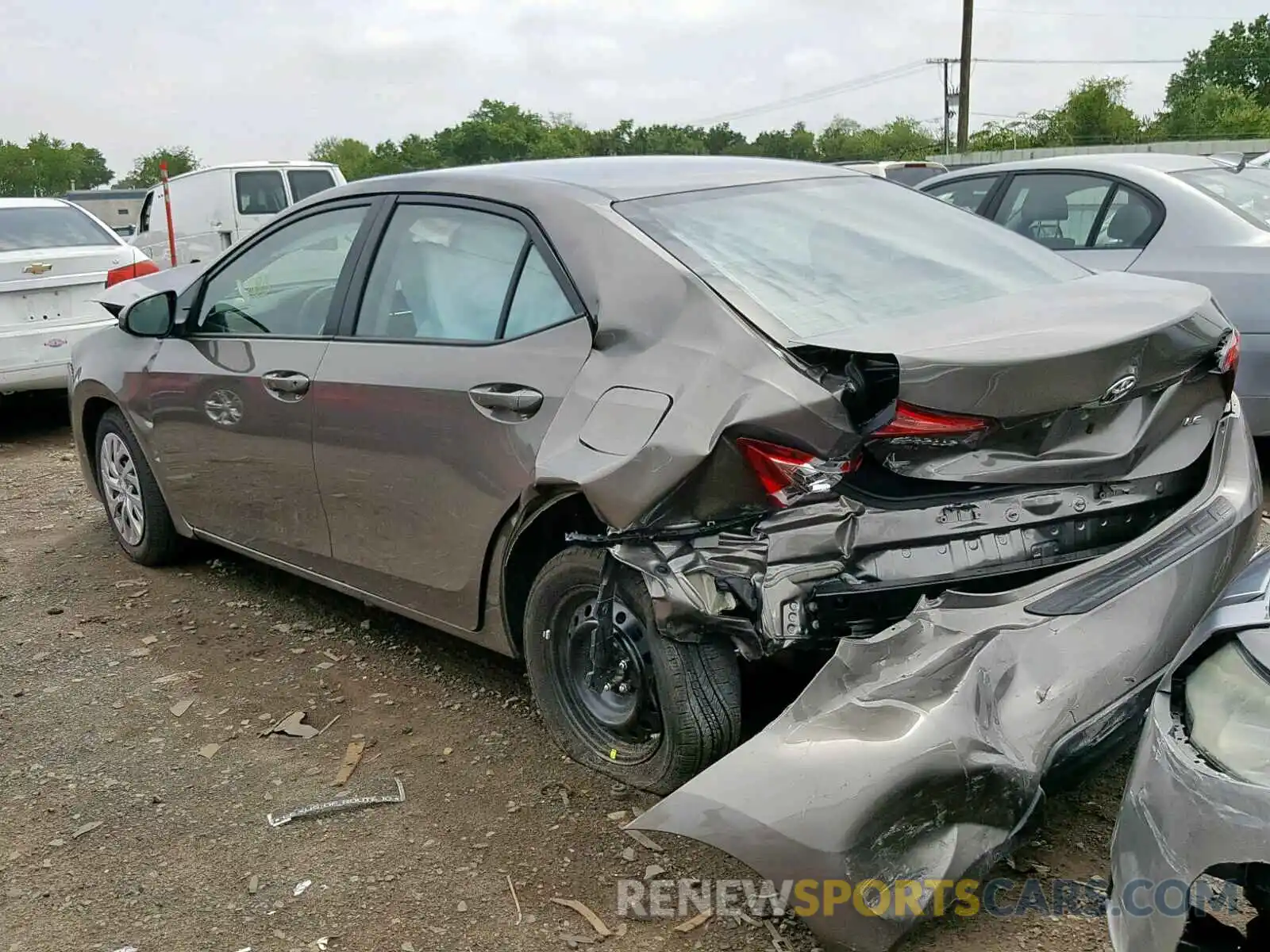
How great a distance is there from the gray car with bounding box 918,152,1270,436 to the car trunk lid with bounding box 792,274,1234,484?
108 inches

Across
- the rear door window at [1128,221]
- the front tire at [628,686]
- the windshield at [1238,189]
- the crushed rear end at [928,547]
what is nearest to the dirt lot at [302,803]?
the front tire at [628,686]

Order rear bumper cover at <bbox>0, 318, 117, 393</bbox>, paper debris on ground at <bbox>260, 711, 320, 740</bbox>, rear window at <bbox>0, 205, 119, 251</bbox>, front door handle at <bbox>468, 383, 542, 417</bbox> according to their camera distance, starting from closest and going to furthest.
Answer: front door handle at <bbox>468, 383, 542, 417</bbox> < paper debris on ground at <bbox>260, 711, 320, 740</bbox> < rear bumper cover at <bbox>0, 318, 117, 393</bbox> < rear window at <bbox>0, 205, 119, 251</bbox>

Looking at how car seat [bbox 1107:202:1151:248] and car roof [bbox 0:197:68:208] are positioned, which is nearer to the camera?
car seat [bbox 1107:202:1151:248]

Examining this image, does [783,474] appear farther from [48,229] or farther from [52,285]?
[48,229]

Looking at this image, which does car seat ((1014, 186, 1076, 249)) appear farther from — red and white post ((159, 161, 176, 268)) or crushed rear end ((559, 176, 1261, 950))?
red and white post ((159, 161, 176, 268))

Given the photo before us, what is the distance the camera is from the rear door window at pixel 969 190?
22.6ft

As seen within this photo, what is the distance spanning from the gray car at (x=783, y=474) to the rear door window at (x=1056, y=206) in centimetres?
280

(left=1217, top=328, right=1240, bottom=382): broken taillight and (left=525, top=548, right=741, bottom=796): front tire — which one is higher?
(left=1217, top=328, right=1240, bottom=382): broken taillight

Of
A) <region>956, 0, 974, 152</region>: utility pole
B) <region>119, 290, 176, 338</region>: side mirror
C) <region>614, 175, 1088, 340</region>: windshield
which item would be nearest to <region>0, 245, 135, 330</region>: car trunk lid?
<region>119, 290, 176, 338</region>: side mirror

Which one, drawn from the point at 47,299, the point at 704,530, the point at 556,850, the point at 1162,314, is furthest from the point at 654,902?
the point at 47,299

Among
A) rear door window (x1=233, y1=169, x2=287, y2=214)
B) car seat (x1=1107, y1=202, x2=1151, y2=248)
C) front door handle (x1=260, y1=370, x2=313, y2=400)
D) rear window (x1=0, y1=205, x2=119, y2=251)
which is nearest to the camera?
front door handle (x1=260, y1=370, x2=313, y2=400)

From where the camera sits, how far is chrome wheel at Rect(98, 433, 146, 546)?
514 cm

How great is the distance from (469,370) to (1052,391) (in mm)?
1581

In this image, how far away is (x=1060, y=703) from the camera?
2432 millimetres
